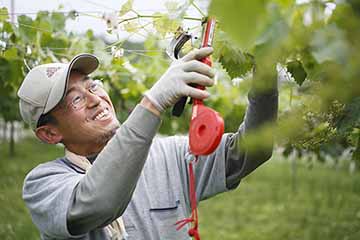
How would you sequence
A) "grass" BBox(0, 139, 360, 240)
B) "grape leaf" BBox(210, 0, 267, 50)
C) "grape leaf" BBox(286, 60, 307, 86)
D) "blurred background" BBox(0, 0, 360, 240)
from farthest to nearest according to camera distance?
"grass" BBox(0, 139, 360, 240), "grape leaf" BBox(286, 60, 307, 86), "blurred background" BBox(0, 0, 360, 240), "grape leaf" BBox(210, 0, 267, 50)

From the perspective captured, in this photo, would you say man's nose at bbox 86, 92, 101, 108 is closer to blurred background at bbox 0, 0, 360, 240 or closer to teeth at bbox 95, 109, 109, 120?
teeth at bbox 95, 109, 109, 120

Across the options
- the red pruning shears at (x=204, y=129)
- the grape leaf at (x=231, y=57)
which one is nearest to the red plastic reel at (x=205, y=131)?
the red pruning shears at (x=204, y=129)

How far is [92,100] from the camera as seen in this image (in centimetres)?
178

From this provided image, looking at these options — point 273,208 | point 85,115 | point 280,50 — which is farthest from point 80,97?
point 273,208

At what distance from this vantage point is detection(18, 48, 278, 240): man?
146 cm

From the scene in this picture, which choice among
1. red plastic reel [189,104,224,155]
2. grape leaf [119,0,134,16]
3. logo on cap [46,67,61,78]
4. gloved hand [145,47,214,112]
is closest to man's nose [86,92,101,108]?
logo on cap [46,67,61,78]

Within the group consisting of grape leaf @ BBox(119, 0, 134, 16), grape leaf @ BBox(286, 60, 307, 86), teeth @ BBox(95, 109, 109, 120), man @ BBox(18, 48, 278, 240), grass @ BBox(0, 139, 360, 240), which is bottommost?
grass @ BBox(0, 139, 360, 240)

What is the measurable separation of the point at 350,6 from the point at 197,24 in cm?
101

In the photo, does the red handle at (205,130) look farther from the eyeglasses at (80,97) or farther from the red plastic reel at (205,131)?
the eyeglasses at (80,97)

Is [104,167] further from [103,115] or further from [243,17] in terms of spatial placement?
[243,17]

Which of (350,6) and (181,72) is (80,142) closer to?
(181,72)

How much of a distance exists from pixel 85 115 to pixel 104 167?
38 cm

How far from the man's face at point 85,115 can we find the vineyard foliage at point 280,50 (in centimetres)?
19

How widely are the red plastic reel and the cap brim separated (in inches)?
23.1
